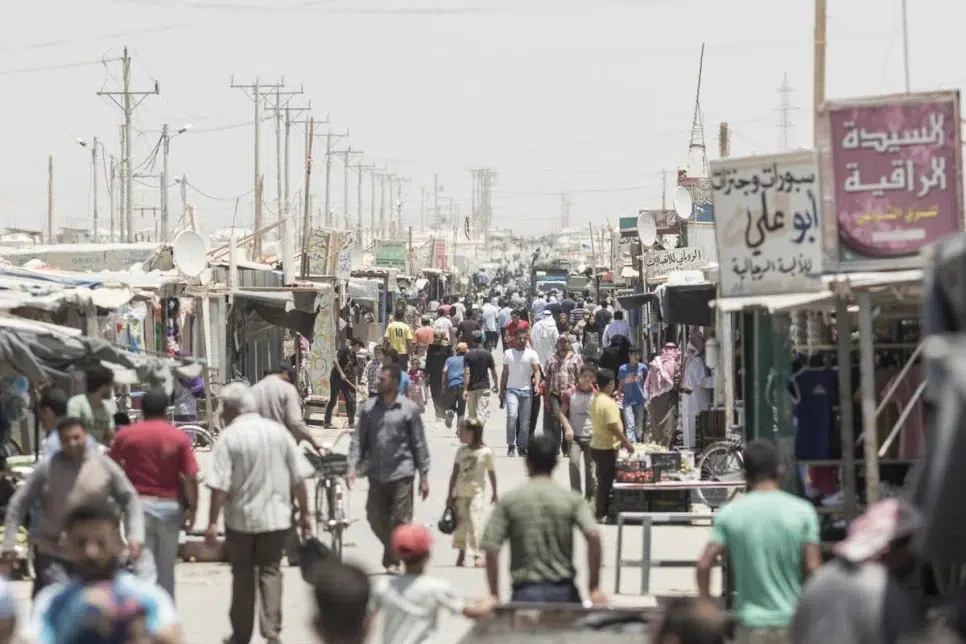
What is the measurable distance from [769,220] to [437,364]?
1482 cm

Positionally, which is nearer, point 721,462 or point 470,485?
point 470,485

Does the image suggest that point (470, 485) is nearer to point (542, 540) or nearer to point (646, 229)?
point (542, 540)

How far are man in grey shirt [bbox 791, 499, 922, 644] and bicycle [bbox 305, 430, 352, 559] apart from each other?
7.22 m

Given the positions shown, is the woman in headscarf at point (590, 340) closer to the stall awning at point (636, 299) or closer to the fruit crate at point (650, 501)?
the stall awning at point (636, 299)

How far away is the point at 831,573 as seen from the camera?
225 inches

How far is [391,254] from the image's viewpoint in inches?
2499

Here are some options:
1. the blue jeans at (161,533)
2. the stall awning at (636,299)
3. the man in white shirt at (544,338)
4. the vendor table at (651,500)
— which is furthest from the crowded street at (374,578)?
the man in white shirt at (544,338)

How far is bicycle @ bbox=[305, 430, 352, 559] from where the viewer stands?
1279 centimetres

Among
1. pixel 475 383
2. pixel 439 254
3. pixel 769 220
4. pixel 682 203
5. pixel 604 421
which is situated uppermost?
pixel 439 254

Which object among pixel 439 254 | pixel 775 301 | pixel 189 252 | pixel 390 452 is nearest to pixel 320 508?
pixel 390 452

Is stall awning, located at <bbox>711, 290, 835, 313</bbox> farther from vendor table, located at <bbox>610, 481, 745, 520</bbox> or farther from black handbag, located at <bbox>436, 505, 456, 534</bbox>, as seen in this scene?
vendor table, located at <bbox>610, 481, 745, 520</bbox>

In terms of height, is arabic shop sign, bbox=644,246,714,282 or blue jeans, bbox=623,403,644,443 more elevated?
arabic shop sign, bbox=644,246,714,282

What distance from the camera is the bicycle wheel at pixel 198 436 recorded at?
20.5m

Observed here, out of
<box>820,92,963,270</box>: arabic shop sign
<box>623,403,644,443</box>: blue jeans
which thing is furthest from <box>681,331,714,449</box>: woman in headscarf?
<box>820,92,963,270</box>: arabic shop sign
